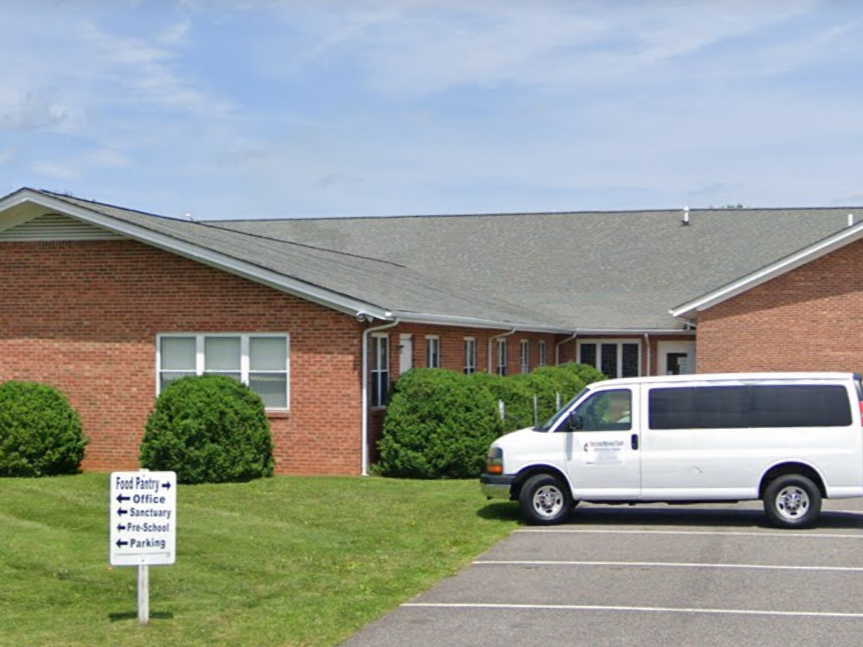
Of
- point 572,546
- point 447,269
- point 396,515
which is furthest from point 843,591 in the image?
point 447,269

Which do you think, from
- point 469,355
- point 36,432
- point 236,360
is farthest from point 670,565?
point 469,355

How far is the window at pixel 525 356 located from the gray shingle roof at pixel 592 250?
2486 mm

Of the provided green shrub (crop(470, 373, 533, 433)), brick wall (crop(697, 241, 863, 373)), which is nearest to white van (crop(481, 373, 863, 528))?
green shrub (crop(470, 373, 533, 433))

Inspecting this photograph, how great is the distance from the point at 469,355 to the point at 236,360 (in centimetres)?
747

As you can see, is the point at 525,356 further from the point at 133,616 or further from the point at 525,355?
the point at 133,616

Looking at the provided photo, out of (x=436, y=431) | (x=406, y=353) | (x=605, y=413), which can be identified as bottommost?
(x=436, y=431)

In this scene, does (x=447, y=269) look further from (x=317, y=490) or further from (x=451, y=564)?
(x=451, y=564)

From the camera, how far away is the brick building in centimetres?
2159

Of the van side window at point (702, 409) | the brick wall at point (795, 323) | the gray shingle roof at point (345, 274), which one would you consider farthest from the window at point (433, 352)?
the van side window at point (702, 409)

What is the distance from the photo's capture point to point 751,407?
1568 centimetres

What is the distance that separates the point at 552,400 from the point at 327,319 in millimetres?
7910

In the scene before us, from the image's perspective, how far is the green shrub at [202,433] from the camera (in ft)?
65.1

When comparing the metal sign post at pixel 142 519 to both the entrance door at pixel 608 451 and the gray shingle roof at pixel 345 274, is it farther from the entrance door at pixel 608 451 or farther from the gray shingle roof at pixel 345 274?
the gray shingle roof at pixel 345 274

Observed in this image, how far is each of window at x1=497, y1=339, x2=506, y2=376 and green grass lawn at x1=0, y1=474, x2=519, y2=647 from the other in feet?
36.4
